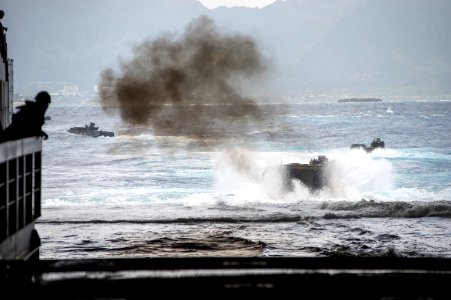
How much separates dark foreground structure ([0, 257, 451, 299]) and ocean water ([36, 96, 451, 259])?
46.3 feet

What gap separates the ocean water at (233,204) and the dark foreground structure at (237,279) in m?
14.1

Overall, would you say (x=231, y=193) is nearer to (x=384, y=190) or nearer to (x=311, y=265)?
(x=384, y=190)

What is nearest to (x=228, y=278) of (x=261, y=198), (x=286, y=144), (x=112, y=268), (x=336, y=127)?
(x=112, y=268)

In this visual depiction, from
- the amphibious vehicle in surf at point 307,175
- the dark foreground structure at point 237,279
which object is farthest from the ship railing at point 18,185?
the amphibious vehicle in surf at point 307,175

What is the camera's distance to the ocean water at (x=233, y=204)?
3158cm

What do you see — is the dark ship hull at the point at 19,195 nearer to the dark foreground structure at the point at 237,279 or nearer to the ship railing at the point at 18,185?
the ship railing at the point at 18,185

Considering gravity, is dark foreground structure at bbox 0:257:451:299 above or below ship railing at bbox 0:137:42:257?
below

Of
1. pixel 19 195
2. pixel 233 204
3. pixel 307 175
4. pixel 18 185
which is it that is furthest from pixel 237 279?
pixel 307 175

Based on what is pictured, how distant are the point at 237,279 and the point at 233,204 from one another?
3645 cm

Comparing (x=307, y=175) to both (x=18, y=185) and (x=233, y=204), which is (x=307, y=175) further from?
(x=18, y=185)

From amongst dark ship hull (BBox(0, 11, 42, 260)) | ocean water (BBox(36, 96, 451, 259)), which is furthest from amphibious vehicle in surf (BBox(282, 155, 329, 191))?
dark ship hull (BBox(0, 11, 42, 260))

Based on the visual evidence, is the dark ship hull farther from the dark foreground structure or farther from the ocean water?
the ocean water

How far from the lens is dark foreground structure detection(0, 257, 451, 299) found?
43.0 ft

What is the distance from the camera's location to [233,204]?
5009 centimetres
